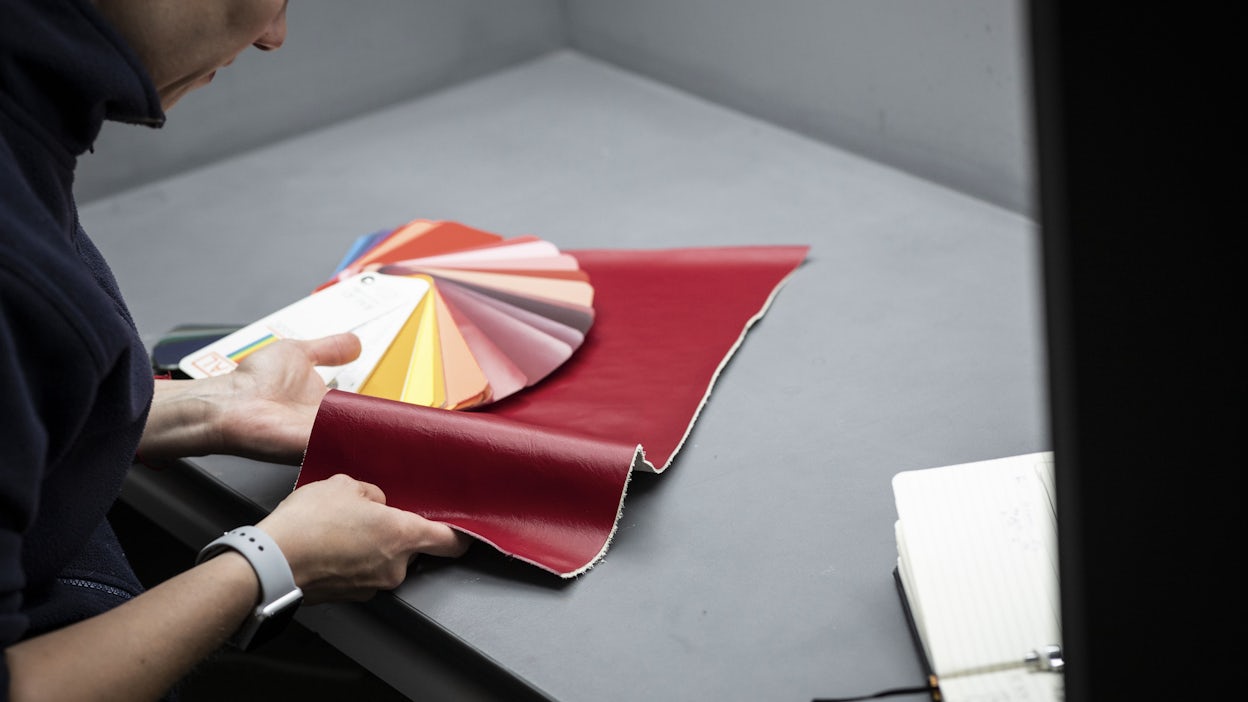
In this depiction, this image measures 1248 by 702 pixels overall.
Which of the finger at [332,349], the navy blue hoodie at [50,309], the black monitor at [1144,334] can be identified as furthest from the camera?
the finger at [332,349]

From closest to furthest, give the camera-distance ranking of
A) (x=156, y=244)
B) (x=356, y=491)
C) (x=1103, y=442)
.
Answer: (x=1103, y=442) < (x=356, y=491) < (x=156, y=244)

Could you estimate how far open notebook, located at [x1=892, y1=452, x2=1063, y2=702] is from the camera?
2.93 feet

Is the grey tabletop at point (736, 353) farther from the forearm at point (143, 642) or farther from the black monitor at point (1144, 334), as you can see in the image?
the black monitor at point (1144, 334)

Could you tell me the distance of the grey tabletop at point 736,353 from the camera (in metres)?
1.02

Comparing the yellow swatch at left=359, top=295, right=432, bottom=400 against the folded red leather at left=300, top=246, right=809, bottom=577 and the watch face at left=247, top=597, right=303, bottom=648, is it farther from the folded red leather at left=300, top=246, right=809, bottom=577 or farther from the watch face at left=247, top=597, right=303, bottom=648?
the watch face at left=247, top=597, right=303, bottom=648

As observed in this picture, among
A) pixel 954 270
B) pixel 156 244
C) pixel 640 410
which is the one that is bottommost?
pixel 640 410

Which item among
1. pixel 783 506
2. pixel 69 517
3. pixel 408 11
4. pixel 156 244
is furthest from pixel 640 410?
pixel 408 11

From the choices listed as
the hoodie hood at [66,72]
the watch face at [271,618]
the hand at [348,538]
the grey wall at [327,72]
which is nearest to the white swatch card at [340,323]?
the hand at [348,538]

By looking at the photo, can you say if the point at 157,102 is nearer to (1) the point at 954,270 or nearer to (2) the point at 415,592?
(2) the point at 415,592

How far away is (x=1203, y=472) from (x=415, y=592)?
69 centimetres

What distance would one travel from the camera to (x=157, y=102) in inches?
33.4

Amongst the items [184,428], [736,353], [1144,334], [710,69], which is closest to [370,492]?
[184,428]

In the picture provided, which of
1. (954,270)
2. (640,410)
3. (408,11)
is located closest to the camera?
(640,410)

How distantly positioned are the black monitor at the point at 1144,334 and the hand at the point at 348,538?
23.3 inches
